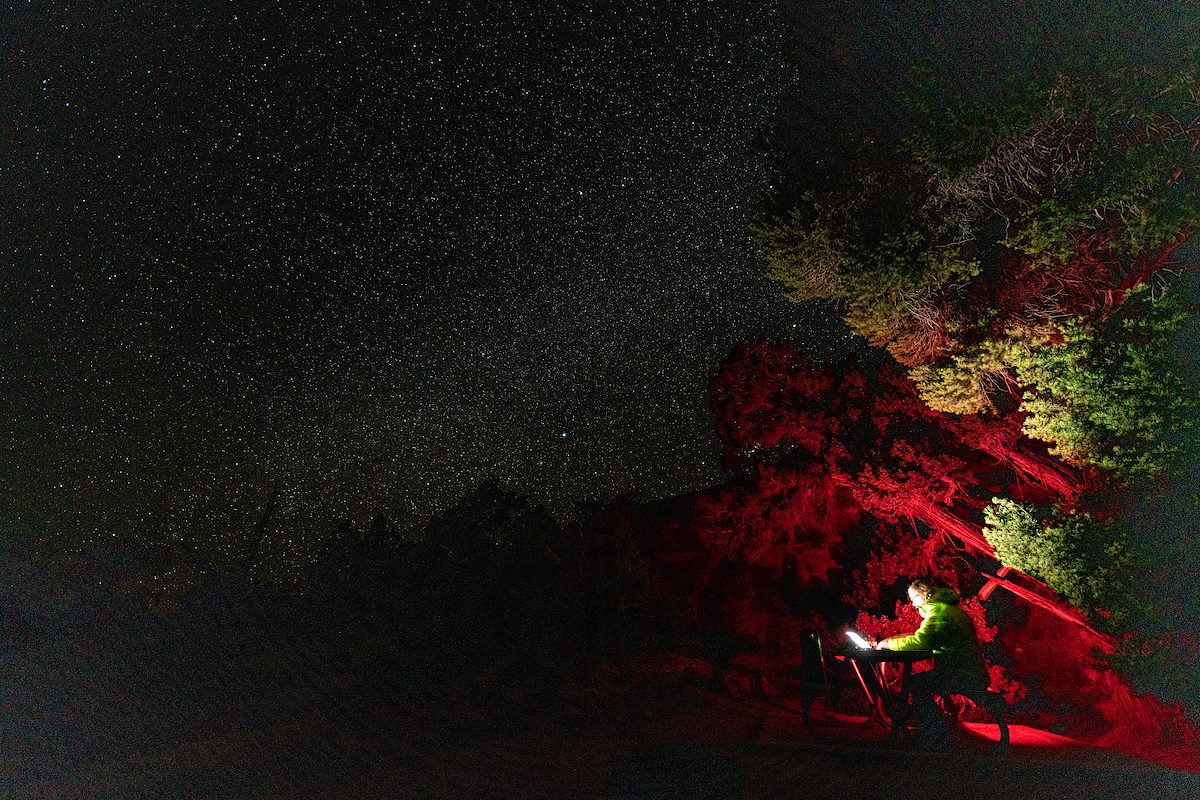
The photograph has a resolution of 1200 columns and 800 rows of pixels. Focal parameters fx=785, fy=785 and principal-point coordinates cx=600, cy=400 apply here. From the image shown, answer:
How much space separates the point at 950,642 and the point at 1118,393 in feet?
7.40

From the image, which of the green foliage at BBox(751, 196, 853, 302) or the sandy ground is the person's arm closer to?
the sandy ground

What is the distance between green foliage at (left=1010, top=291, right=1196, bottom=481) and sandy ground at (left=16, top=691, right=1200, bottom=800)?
2025 millimetres

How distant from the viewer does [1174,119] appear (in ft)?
17.4

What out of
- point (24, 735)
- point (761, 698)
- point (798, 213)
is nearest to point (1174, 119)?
point (798, 213)

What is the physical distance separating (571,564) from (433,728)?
7.13 metres

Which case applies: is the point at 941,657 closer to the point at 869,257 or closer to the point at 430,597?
the point at 869,257

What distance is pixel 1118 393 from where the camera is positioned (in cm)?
536

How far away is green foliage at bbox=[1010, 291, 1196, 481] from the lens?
5.25m

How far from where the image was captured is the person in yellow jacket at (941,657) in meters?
4.51

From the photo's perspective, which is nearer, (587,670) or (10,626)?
(587,670)

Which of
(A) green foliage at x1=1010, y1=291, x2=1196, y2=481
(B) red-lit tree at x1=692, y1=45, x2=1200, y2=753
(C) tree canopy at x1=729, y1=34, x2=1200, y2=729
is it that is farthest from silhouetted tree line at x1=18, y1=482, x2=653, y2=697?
(A) green foliage at x1=1010, y1=291, x2=1196, y2=481

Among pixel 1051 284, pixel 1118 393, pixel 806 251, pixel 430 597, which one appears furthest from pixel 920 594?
Answer: pixel 430 597

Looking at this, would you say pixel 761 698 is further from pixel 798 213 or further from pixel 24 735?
pixel 24 735

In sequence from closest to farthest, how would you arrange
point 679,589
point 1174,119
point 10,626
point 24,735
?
point 1174,119 < point 24,735 < point 679,589 < point 10,626
